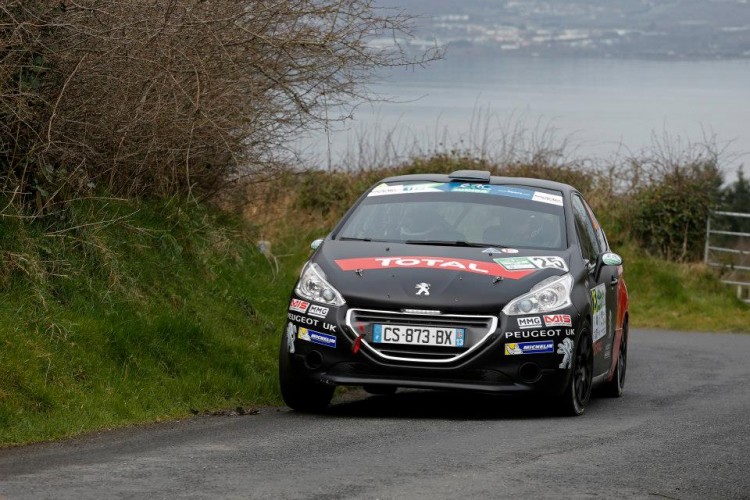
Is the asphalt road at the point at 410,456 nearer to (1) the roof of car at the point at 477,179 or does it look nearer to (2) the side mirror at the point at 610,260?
(2) the side mirror at the point at 610,260

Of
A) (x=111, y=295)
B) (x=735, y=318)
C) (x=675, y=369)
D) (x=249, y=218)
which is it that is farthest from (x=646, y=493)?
(x=735, y=318)

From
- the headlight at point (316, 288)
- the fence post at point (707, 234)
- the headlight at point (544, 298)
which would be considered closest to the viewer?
the headlight at point (544, 298)

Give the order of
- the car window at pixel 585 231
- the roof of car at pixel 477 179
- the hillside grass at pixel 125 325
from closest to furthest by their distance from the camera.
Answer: the hillside grass at pixel 125 325
the car window at pixel 585 231
the roof of car at pixel 477 179

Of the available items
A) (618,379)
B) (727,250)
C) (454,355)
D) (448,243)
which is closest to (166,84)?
(448,243)

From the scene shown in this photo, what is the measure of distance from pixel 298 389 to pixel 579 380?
1930 millimetres

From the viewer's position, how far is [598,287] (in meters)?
10.5

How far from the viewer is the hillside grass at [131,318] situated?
9062 mm

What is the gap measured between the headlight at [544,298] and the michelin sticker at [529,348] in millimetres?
199

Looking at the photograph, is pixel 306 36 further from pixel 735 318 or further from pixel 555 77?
pixel 555 77

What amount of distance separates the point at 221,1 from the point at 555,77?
165m

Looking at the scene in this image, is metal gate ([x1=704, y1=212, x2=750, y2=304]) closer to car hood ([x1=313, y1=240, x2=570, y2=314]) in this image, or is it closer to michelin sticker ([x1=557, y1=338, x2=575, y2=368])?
car hood ([x1=313, y1=240, x2=570, y2=314])

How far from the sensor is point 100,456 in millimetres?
7605

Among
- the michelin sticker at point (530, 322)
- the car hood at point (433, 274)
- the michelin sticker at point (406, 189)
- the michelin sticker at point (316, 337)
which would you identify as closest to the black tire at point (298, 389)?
the michelin sticker at point (316, 337)

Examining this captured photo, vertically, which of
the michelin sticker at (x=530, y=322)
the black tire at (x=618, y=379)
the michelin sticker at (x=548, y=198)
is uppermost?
the michelin sticker at (x=548, y=198)
